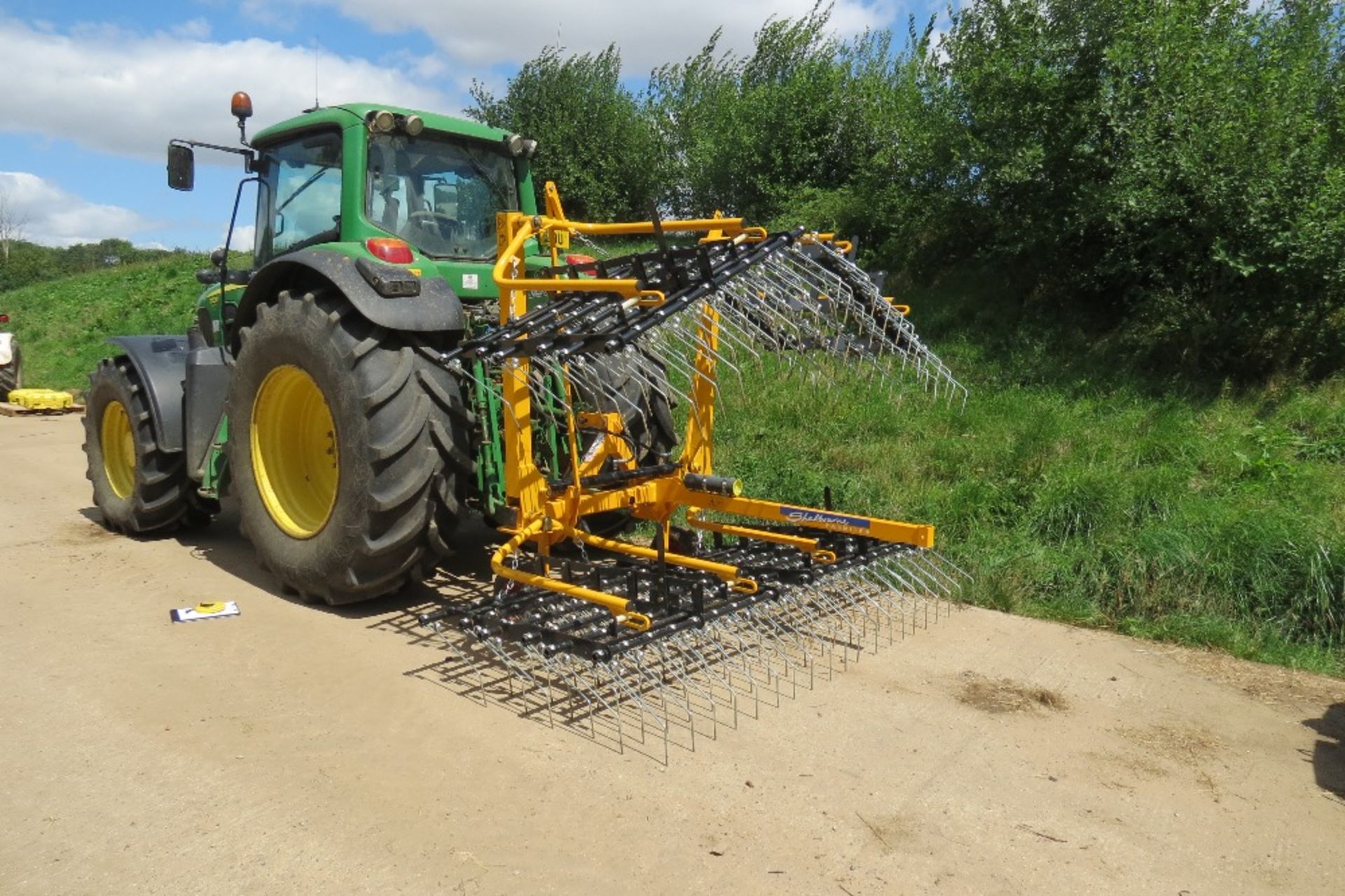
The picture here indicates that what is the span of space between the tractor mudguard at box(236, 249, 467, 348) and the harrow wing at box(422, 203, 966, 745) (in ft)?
0.89

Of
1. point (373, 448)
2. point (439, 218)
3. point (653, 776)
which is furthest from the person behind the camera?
point (439, 218)

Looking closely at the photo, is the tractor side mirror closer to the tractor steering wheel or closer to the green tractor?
the green tractor

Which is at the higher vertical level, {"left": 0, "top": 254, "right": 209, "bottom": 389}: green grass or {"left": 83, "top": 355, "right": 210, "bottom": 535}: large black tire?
{"left": 0, "top": 254, "right": 209, "bottom": 389}: green grass

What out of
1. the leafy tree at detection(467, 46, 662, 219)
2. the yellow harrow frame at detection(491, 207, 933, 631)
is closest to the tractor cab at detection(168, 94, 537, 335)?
the yellow harrow frame at detection(491, 207, 933, 631)

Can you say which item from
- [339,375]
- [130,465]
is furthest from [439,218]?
[130,465]

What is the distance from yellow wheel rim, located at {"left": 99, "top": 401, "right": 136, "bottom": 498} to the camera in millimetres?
6082

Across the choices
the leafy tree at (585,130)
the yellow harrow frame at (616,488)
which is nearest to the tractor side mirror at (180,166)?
the yellow harrow frame at (616,488)

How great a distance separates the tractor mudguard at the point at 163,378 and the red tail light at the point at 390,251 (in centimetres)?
167

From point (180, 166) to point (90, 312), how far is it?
15498 mm

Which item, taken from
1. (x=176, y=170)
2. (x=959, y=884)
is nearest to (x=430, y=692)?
(x=959, y=884)

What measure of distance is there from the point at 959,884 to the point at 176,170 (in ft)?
16.6

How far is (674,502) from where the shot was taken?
15.7ft

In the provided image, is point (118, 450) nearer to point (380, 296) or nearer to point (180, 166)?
point (180, 166)

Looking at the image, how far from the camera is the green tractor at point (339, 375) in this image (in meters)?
4.21
